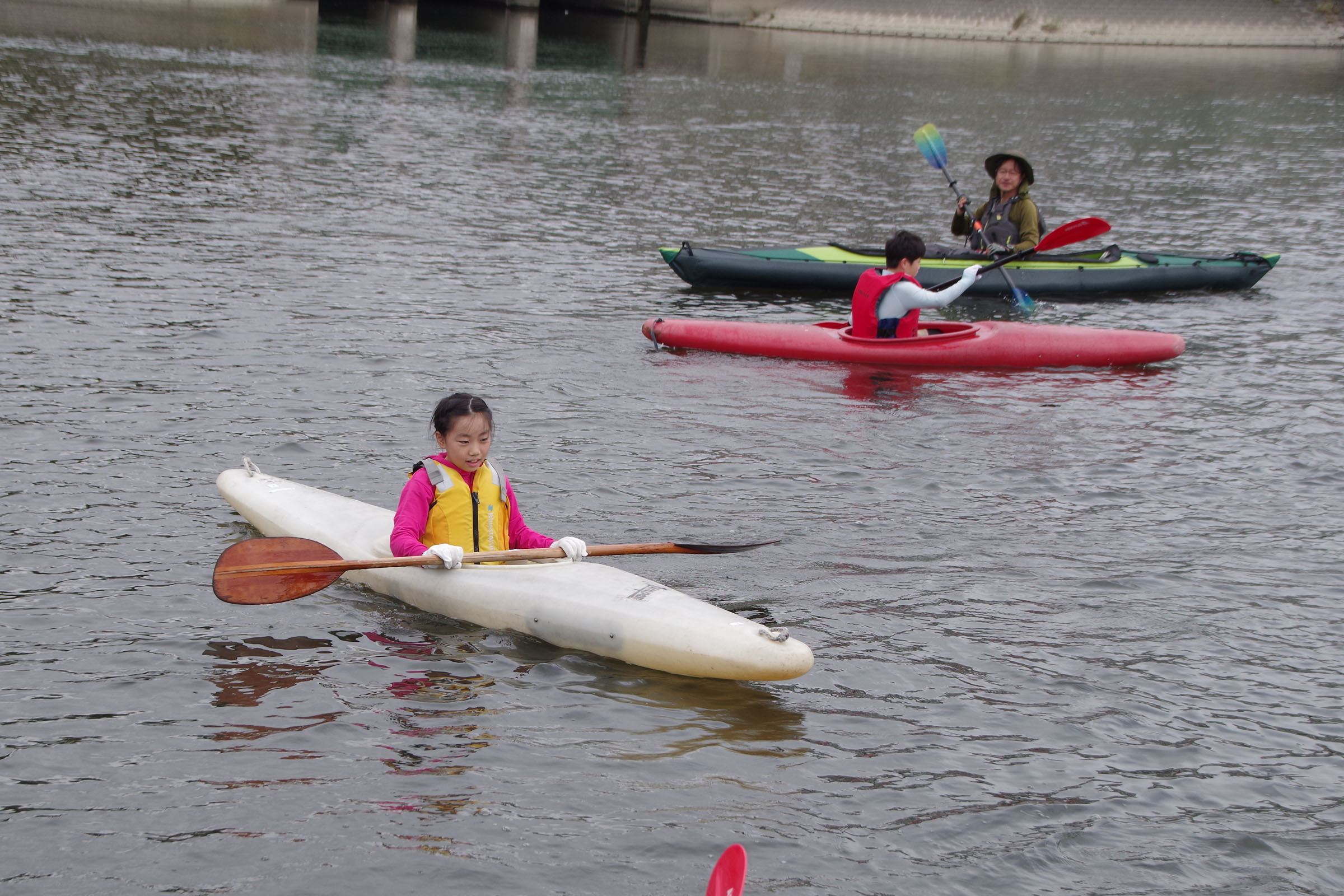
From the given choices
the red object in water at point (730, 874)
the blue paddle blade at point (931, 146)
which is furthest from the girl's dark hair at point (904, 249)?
the red object in water at point (730, 874)

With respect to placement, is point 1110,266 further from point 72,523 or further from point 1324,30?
point 1324,30

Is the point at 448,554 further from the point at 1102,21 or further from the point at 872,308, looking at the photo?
the point at 1102,21

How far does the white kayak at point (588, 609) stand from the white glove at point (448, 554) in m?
0.20

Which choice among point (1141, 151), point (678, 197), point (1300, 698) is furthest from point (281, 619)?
point (1141, 151)

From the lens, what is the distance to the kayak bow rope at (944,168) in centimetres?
1142

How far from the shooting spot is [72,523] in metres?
6.55

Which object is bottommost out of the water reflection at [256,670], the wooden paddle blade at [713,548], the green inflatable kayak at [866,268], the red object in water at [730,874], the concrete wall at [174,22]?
the water reflection at [256,670]

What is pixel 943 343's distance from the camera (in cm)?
1008

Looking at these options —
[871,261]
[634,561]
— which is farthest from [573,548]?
[871,261]

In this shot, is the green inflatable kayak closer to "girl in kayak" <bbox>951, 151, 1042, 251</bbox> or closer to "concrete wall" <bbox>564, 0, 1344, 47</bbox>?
"girl in kayak" <bbox>951, 151, 1042, 251</bbox>

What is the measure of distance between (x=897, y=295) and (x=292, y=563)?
5.76 metres

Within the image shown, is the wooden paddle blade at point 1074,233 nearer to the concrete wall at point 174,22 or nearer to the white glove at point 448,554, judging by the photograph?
the white glove at point 448,554

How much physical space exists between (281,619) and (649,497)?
2.28 metres

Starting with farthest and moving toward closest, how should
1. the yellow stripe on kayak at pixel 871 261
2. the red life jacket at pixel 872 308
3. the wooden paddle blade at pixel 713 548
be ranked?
the yellow stripe on kayak at pixel 871 261
the red life jacket at pixel 872 308
the wooden paddle blade at pixel 713 548
